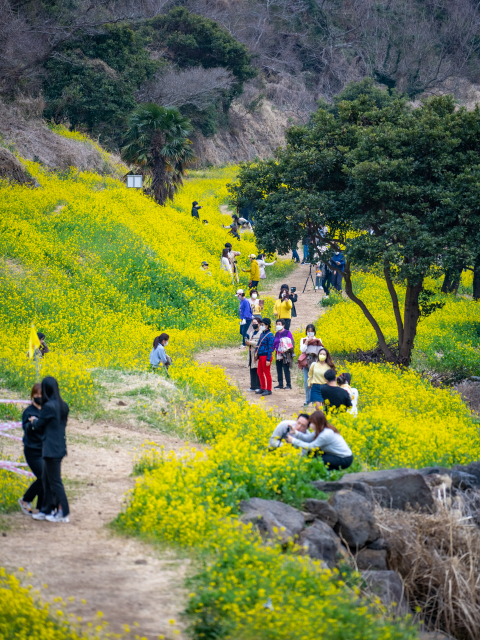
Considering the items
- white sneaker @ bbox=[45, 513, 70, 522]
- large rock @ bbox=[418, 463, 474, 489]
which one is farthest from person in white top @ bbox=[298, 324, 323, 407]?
white sneaker @ bbox=[45, 513, 70, 522]

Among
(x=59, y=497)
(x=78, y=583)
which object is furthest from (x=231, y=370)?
(x=78, y=583)

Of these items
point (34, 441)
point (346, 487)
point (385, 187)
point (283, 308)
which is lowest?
point (346, 487)

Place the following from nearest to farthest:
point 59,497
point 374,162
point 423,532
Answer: point 59,497
point 423,532
point 374,162

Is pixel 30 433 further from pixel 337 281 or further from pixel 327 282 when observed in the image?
pixel 337 281

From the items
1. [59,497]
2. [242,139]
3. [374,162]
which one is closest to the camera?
[59,497]

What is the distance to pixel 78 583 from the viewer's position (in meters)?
6.02

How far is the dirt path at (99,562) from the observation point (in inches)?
222

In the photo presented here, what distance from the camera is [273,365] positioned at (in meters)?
17.2

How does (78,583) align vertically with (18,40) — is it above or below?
below

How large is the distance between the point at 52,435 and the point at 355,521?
11.3 ft

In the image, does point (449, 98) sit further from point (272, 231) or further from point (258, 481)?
point (258, 481)

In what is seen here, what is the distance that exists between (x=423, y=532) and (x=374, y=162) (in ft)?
31.4

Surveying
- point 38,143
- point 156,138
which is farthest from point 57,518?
point 38,143

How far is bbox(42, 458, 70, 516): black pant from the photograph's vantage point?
23.9ft
